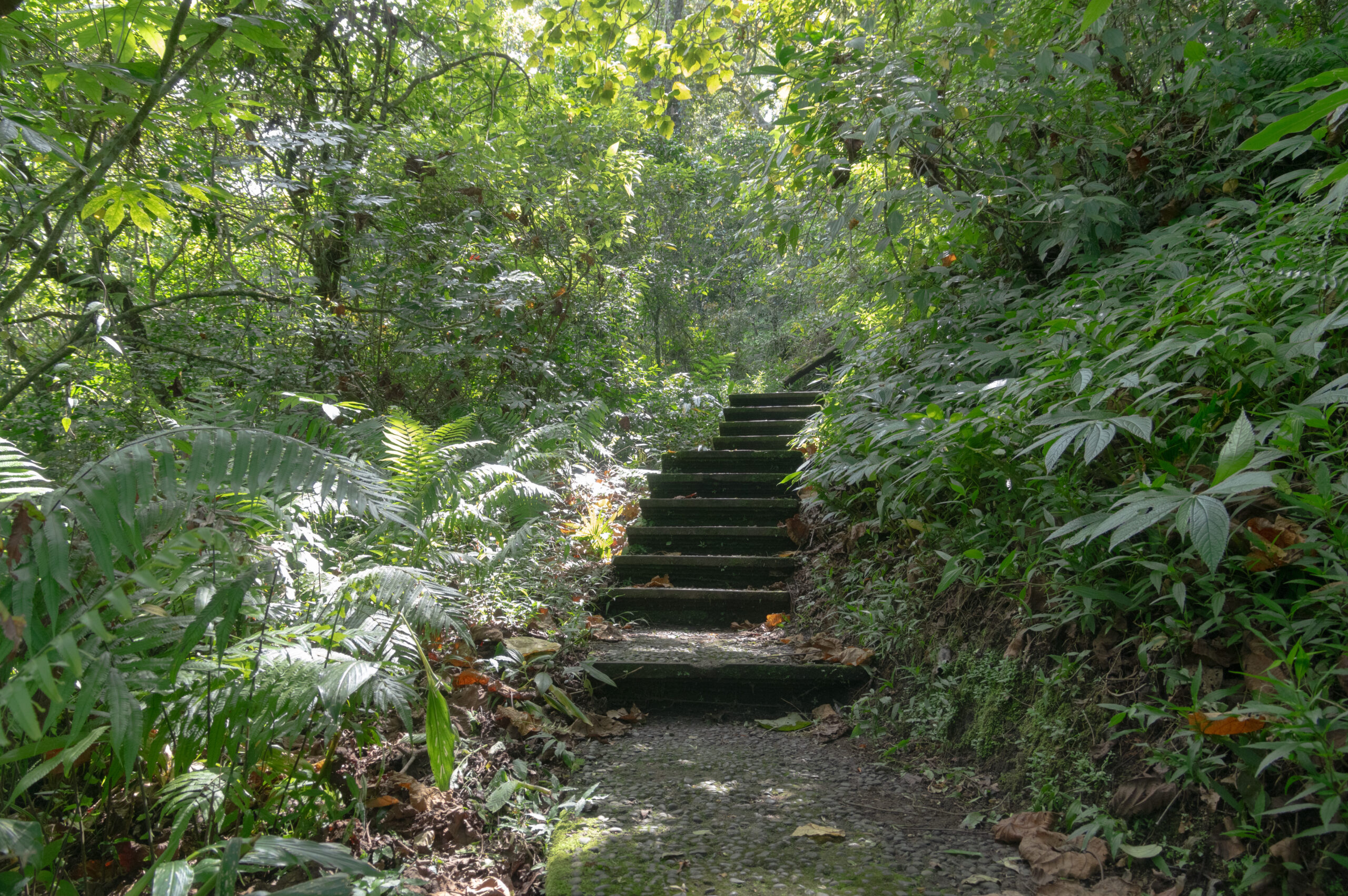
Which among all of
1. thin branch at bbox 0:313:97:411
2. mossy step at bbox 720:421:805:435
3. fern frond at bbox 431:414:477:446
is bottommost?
mossy step at bbox 720:421:805:435

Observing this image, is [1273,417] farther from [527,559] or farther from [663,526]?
[663,526]

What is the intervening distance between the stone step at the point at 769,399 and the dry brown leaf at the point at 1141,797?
20.2ft

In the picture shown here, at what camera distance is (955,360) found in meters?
3.69

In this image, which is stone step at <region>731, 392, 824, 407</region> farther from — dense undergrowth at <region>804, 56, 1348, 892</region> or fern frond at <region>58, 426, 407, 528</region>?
fern frond at <region>58, 426, 407, 528</region>

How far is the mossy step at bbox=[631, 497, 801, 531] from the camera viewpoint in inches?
204

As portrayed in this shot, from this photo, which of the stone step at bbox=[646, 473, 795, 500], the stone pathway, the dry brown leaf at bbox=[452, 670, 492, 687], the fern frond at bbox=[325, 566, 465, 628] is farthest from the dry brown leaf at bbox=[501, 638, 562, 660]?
the stone step at bbox=[646, 473, 795, 500]

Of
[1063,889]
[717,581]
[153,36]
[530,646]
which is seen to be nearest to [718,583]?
[717,581]

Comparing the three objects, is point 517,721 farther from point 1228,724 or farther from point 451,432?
point 1228,724

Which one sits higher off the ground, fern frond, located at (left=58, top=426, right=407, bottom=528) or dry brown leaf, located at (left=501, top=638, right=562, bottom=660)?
fern frond, located at (left=58, top=426, right=407, bottom=528)

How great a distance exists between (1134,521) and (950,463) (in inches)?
46.3

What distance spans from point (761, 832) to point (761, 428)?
5186 millimetres

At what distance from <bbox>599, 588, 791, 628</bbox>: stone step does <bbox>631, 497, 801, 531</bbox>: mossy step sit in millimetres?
963

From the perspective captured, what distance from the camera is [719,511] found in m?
5.28

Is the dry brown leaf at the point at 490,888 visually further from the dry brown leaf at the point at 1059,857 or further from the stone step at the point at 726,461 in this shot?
the stone step at the point at 726,461
